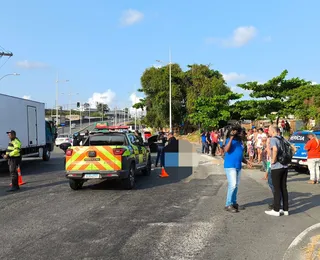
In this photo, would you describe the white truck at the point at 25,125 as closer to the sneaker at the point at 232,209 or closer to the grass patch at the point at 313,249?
the sneaker at the point at 232,209

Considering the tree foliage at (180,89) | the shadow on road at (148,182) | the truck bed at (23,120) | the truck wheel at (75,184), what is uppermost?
the tree foliage at (180,89)

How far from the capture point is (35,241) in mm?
5676

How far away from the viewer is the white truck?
14.9 m

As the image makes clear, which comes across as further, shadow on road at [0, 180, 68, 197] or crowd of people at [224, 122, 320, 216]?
shadow on road at [0, 180, 68, 197]

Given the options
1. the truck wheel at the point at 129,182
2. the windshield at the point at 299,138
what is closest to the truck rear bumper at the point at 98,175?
the truck wheel at the point at 129,182

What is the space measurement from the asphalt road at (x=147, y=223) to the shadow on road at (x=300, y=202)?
0.02 metres

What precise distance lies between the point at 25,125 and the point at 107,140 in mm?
7247

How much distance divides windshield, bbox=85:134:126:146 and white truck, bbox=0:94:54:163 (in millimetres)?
5058

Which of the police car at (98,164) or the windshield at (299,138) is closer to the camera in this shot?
the police car at (98,164)

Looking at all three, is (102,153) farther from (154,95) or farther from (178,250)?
(154,95)

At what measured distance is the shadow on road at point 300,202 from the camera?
782 cm

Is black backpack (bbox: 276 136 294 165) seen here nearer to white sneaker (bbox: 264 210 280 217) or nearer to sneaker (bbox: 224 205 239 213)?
white sneaker (bbox: 264 210 280 217)

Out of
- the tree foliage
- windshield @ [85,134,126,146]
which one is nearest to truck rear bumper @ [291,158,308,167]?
windshield @ [85,134,126,146]

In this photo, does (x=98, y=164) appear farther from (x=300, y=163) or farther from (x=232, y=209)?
(x=300, y=163)
